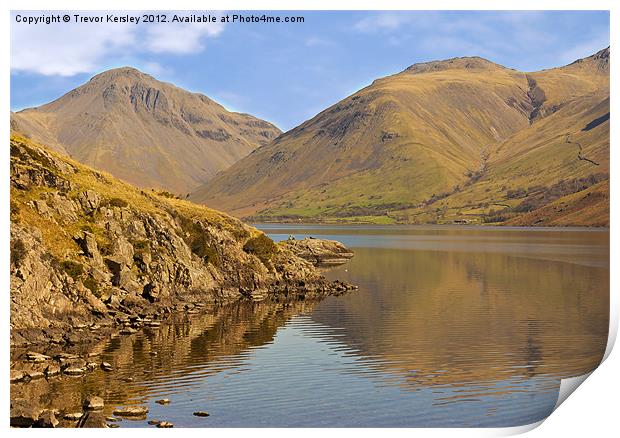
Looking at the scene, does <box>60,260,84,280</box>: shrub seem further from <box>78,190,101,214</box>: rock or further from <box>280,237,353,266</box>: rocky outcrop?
<box>280,237,353,266</box>: rocky outcrop

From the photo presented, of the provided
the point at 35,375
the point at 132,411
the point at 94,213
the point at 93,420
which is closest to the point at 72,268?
the point at 94,213

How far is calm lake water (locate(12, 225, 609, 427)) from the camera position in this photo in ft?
142

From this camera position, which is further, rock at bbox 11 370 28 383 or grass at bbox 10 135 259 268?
grass at bbox 10 135 259 268

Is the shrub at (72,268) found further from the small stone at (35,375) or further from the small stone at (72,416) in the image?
the small stone at (72,416)

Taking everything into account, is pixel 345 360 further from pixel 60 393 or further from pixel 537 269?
pixel 537 269

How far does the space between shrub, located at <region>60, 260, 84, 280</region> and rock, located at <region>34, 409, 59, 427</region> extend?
116 feet

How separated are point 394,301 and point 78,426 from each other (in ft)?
202

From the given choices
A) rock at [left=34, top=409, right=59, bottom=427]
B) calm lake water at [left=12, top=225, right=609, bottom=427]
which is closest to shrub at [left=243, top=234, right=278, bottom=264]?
calm lake water at [left=12, top=225, right=609, bottom=427]

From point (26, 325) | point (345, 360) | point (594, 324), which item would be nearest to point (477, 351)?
point (345, 360)

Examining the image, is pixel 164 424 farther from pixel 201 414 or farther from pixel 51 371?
pixel 51 371

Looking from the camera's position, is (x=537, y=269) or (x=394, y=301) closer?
(x=394, y=301)

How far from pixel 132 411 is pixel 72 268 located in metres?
37.1

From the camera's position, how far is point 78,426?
39.1m

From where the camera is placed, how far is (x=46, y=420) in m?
39.2
